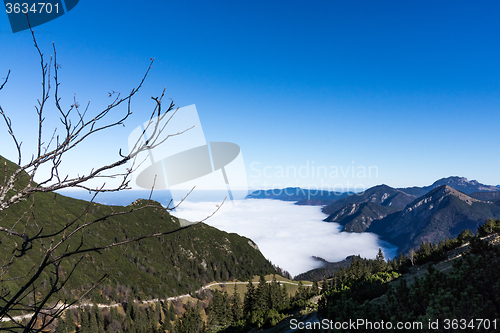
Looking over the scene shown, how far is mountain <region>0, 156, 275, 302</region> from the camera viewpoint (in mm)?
96938

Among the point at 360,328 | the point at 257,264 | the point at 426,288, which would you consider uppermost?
the point at 426,288

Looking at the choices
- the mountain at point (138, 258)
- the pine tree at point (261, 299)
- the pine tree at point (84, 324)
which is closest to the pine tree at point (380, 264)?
the pine tree at point (261, 299)

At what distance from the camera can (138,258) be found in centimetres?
13362

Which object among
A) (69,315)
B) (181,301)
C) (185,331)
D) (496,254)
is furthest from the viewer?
(181,301)

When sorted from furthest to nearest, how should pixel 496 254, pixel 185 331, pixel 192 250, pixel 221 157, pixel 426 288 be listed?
pixel 192 250 < pixel 185 331 < pixel 221 157 < pixel 496 254 < pixel 426 288

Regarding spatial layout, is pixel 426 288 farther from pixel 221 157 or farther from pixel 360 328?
pixel 221 157

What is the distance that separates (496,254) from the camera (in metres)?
12.9

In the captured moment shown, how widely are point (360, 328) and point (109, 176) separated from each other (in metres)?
10.1

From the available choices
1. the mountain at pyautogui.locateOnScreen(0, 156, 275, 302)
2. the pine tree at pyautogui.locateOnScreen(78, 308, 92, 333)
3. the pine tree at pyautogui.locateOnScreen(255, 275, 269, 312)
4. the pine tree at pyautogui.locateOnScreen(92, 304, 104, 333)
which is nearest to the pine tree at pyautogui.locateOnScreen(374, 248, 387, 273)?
the pine tree at pyautogui.locateOnScreen(255, 275, 269, 312)

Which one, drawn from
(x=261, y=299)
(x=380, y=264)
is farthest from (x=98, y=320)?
(x=380, y=264)

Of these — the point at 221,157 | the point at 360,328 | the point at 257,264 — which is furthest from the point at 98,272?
the point at 360,328

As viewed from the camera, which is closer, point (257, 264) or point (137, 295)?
point (137, 295)

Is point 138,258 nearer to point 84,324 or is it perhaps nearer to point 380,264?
point 84,324

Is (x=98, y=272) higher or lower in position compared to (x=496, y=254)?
lower
